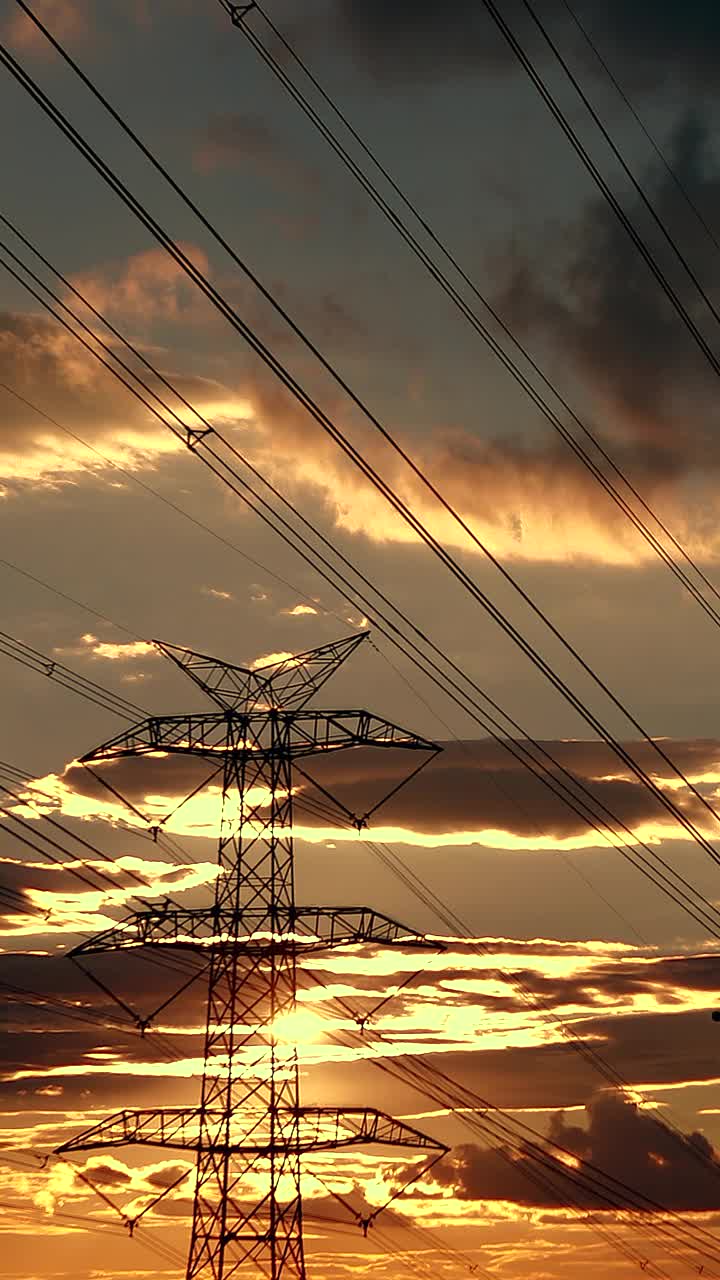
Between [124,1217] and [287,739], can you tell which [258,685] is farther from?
[124,1217]

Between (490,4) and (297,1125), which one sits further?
(297,1125)

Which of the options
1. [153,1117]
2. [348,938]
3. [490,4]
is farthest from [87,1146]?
[490,4]

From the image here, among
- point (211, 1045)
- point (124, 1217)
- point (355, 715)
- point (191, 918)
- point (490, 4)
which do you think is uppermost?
point (490, 4)

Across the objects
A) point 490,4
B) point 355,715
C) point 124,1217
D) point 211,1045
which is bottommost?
point 124,1217

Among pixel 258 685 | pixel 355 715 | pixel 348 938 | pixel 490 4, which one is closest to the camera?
pixel 490 4

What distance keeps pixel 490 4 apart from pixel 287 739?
25.6 metres

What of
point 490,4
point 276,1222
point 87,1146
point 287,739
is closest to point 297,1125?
point 276,1222

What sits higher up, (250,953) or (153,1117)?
(250,953)

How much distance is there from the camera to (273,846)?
51.4m

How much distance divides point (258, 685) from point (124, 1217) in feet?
48.6

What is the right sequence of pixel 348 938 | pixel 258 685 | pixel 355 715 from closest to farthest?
pixel 355 715 < pixel 348 938 < pixel 258 685

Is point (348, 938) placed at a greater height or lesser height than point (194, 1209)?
greater

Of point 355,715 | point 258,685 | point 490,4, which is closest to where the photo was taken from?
point 490,4

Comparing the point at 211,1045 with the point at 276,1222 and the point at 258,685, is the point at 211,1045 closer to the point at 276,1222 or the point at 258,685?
the point at 276,1222
